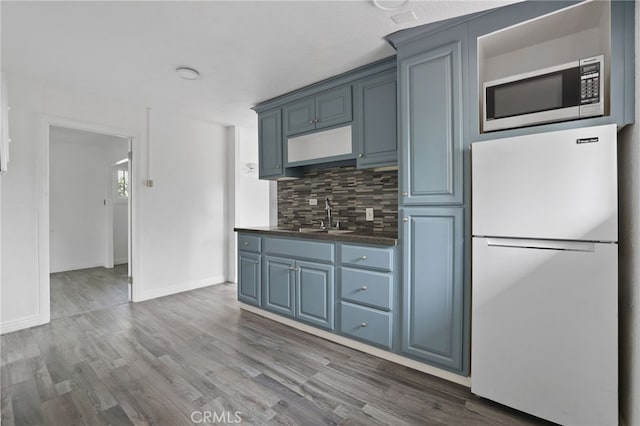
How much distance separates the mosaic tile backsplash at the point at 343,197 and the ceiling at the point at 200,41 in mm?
1009

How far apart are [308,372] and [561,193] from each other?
1.94 meters

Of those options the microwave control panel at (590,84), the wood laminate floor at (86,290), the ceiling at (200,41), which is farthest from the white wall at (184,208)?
the microwave control panel at (590,84)

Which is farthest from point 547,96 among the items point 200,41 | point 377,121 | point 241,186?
point 241,186

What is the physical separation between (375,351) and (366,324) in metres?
0.23

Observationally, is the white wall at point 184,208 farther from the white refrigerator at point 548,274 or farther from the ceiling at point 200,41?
the white refrigerator at point 548,274

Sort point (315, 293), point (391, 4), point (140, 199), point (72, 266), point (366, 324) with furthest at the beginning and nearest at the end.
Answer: point (72, 266)
point (140, 199)
point (315, 293)
point (366, 324)
point (391, 4)

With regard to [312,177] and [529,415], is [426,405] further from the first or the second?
[312,177]

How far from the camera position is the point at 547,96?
5.48 feet

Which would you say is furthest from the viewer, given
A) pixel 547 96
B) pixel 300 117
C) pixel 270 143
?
pixel 270 143

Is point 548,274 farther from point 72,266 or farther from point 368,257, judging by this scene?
point 72,266

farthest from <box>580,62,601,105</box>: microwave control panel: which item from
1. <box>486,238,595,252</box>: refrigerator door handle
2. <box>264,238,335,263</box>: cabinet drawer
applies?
<box>264,238,335,263</box>: cabinet drawer

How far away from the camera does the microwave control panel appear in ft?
5.01

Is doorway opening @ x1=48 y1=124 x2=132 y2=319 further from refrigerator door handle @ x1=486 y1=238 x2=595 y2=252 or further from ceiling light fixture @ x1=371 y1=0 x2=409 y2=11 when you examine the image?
refrigerator door handle @ x1=486 y1=238 x2=595 y2=252

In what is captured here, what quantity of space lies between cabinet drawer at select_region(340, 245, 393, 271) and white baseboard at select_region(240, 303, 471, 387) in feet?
2.21
